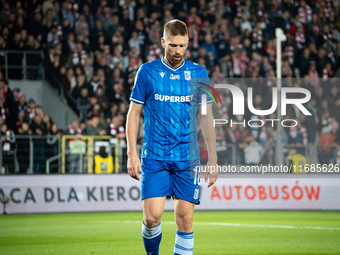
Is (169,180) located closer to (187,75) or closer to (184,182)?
(184,182)

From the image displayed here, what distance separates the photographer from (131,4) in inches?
710

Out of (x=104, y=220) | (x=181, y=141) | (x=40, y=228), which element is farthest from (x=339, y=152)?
(x=181, y=141)

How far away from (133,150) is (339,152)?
954 centimetres

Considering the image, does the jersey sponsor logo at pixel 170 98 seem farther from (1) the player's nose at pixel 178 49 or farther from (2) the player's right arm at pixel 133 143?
(1) the player's nose at pixel 178 49

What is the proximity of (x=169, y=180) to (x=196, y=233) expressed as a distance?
14.7ft

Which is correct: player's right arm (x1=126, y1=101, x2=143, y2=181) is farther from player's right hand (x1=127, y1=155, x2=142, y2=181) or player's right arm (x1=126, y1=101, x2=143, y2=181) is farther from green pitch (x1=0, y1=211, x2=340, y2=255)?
green pitch (x1=0, y1=211, x2=340, y2=255)

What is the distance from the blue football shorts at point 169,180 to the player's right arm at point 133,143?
12 cm

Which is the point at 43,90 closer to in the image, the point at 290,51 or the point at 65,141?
the point at 65,141

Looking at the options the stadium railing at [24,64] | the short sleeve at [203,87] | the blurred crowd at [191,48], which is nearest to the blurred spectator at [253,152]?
the blurred crowd at [191,48]

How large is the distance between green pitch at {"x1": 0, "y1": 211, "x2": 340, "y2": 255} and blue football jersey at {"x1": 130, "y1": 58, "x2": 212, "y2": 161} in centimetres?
259

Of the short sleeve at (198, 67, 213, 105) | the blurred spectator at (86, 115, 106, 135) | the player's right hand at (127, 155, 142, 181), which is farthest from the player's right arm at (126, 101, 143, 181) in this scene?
the blurred spectator at (86, 115, 106, 135)

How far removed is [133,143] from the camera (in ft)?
14.7

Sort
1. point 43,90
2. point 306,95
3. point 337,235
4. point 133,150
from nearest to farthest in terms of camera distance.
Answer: point 133,150 → point 337,235 → point 306,95 → point 43,90

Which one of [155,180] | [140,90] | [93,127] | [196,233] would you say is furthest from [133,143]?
[93,127]
